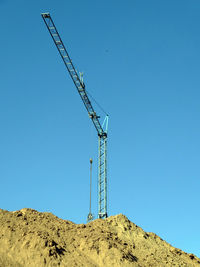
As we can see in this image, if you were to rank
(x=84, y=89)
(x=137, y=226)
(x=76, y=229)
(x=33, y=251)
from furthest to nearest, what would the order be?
1. (x=84, y=89)
2. (x=137, y=226)
3. (x=76, y=229)
4. (x=33, y=251)

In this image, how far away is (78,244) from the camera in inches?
1510

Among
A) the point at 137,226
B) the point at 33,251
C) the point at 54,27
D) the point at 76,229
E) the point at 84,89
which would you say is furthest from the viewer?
the point at 84,89

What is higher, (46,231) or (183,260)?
(183,260)

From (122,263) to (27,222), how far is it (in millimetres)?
11051

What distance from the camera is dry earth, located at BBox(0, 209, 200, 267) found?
3431 centimetres

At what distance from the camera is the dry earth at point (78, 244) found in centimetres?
3431

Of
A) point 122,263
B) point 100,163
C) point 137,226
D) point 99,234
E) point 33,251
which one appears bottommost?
point 33,251

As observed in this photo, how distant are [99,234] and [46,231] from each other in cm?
583

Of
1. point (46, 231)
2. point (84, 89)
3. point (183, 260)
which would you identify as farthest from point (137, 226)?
point (84, 89)

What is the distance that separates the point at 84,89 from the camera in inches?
3167

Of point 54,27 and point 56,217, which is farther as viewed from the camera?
point 54,27

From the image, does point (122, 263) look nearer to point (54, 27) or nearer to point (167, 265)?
point (167, 265)

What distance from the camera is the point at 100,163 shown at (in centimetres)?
7744

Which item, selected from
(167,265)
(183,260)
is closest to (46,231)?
(167,265)
